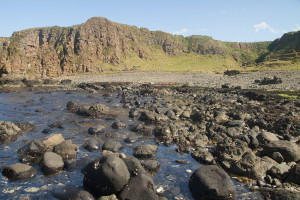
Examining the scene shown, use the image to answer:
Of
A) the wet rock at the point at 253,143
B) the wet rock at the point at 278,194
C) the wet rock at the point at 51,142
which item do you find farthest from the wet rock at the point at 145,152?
the wet rock at the point at 253,143

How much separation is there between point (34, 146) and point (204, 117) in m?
13.8

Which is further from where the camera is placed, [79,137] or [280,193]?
[79,137]

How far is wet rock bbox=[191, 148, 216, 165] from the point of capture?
10.5 m

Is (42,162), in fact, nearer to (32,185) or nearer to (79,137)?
(32,185)

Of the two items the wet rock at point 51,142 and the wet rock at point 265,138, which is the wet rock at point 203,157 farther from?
the wet rock at point 51,142

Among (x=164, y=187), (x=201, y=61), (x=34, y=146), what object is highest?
(x=201, y=61)

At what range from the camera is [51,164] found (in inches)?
358

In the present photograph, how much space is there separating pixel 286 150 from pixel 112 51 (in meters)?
117

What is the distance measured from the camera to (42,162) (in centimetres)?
924

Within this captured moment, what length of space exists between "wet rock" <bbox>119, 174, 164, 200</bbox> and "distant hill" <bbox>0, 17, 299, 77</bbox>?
72.7 meters

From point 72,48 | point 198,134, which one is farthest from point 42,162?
point 72,48

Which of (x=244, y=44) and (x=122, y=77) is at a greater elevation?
(x=244, y=44)

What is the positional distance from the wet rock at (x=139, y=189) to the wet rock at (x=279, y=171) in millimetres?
5332

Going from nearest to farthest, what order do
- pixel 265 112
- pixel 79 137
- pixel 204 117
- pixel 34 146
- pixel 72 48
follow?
pixel 34 146
pixel 79 137
pixel 204 117
pixel 265 112
pixel 72 48
